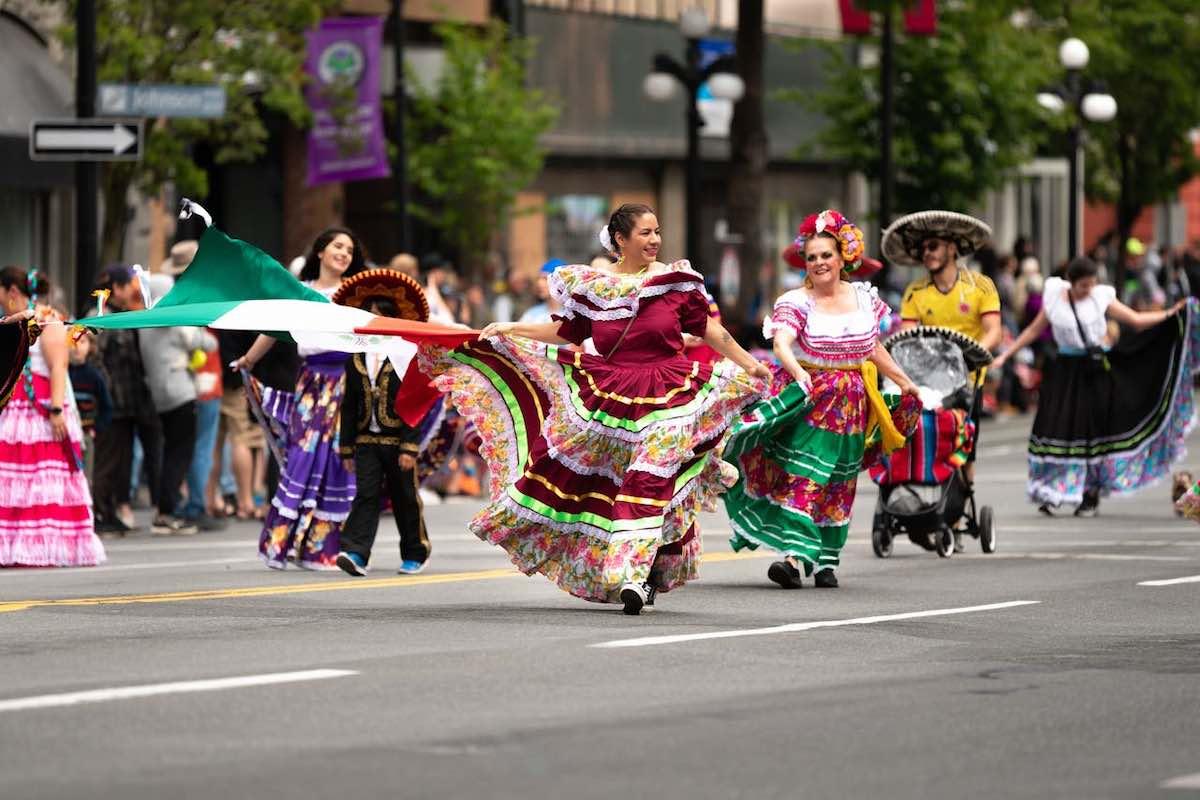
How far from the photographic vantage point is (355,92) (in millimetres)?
31484

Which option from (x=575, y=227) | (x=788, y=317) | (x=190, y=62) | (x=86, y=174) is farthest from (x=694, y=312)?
(x=575, y=227)

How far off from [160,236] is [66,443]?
1689 centimetres

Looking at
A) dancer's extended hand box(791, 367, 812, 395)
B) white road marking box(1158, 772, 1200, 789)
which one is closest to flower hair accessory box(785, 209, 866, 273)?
dancer's extended hand box(791, 367, 812, 395)

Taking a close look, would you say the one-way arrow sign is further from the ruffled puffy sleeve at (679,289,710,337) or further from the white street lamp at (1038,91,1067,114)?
the white street lamp at (1038,91,1067,114)

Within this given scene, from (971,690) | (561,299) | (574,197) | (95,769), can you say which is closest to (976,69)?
(574,197)

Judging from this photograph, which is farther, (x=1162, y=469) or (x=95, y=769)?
(x=1162, y=469)

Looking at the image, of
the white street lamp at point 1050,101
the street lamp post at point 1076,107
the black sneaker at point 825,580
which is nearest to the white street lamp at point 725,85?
the street lamp post at point 1076,107

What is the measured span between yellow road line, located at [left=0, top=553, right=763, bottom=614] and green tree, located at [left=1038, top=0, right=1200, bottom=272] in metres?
26.5

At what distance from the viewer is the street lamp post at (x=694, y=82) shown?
29.8m

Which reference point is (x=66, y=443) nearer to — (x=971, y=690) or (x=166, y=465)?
(x=166, y=465)

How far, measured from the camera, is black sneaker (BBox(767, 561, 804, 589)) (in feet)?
47.3

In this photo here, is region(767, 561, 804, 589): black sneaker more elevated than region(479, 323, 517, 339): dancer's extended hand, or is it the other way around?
region(479, 323, 517, 339): dancer's extended hand

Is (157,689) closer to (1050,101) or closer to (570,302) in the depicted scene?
(570,302)

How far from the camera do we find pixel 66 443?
16.8 m
